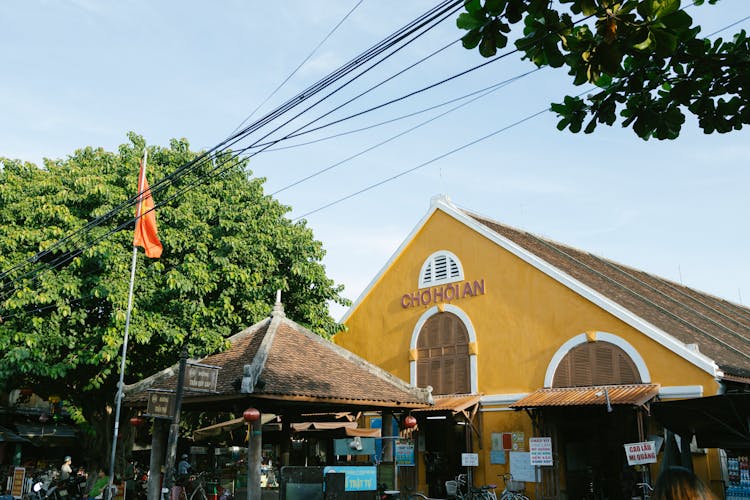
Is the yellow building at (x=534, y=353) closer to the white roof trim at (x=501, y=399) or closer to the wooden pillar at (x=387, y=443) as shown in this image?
the white roof trim at (x=501, y=399)

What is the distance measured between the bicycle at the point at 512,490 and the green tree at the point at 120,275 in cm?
725

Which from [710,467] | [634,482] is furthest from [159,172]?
[710,467]

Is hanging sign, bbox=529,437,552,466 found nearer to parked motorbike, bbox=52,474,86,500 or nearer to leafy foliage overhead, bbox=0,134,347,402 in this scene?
leafy foliage overhead, bbox=0,134,347,402

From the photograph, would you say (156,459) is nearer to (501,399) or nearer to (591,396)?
(501,399)

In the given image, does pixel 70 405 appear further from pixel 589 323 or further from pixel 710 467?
pixel 710 467

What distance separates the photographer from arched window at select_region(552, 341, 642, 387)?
1809cm

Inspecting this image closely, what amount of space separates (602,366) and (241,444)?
15.5m

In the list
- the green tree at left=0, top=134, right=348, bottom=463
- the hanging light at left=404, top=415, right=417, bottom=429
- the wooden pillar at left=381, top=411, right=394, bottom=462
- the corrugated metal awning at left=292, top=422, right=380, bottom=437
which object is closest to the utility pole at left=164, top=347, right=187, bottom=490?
the wooden pillar at left=381, top=411, right=394, bottom=462

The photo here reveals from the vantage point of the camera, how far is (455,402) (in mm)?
20500

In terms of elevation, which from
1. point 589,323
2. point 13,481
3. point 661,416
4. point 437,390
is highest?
point 589,323

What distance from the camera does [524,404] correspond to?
721 inches

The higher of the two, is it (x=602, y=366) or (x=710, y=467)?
(x=602, y=366)

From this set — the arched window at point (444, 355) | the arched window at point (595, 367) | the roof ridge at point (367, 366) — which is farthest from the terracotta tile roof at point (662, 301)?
the roof ridge at point (367, 366)

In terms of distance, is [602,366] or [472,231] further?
[472,231]
